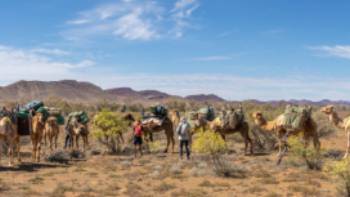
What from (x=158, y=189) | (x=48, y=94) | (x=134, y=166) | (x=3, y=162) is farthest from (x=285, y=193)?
(x=48, y=94)

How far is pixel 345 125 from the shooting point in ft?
60.2

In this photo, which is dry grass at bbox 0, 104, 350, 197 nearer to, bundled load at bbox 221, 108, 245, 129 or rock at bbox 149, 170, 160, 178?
rock at bbox 149, 170, 160, 178

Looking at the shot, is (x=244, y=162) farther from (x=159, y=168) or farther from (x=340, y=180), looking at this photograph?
(x=340, y=180)

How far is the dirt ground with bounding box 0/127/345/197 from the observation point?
1330cm

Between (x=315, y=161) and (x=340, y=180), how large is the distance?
15.3 feet

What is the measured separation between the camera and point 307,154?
16.2 m

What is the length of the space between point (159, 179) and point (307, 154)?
16.4 feet

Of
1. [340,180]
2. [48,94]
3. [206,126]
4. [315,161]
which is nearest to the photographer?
[340,180]

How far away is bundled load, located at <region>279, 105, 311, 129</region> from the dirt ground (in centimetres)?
152

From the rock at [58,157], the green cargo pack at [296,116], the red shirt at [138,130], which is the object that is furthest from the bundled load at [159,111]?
the green cargo pack at [296,116]

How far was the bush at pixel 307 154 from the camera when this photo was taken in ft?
53.2

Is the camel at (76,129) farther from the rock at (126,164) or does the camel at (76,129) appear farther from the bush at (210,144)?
the bush at (210,144)

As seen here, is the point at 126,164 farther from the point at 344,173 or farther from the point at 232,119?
the point at 344,173

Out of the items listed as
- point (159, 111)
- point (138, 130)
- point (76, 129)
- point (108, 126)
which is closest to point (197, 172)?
point (138, 130)
